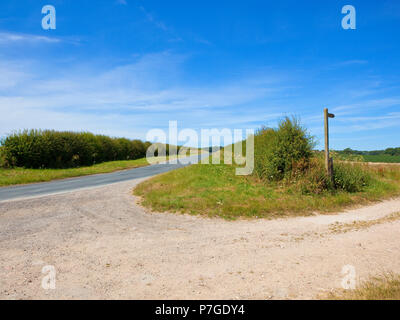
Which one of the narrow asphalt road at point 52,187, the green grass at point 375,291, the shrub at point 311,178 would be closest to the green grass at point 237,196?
Result: the shrub at point 311,178

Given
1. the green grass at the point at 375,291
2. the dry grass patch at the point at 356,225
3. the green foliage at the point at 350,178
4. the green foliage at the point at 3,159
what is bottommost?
the dry grass patch at the point at 356,225

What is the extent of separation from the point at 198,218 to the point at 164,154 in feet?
168

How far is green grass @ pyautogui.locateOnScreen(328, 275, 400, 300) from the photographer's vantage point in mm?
3557

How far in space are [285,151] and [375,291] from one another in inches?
413

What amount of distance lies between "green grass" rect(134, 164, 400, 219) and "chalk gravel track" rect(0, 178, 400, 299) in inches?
36.4

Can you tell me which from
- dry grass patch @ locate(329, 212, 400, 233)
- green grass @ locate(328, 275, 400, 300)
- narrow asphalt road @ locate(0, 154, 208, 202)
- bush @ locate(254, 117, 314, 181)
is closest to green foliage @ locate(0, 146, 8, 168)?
narrow asphalt road @ locate(0, 154, 208, 202)

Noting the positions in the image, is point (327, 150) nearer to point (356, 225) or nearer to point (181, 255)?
point (356, 225)

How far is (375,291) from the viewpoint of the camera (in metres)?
3.70

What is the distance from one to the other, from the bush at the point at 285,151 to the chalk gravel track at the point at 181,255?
4633 millimetres

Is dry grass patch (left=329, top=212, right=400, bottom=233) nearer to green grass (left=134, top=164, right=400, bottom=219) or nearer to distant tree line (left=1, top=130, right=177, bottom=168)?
green grass (left=134, top=164, right=400, bottom=219)

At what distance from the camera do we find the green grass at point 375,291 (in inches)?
140

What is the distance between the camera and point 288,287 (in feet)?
13.6

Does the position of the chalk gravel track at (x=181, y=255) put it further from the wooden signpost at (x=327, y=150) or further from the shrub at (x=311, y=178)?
the wooden signpost at (x=327, y=150)
